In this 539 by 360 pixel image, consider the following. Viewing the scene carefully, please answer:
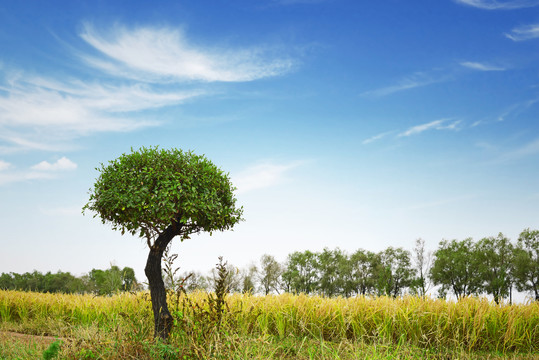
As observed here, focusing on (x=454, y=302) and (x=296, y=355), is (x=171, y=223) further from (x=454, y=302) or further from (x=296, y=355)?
(x=454, y=302)

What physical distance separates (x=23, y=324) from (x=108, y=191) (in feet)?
22.4

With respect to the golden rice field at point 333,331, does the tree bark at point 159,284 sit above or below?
above

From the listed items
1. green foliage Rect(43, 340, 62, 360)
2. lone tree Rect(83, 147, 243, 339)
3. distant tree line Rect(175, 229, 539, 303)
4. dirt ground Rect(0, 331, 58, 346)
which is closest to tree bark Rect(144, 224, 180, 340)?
lone tree Rect(83, 147, 243, 339)

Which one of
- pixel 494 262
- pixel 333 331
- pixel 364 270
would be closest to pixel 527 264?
pixel 494 262

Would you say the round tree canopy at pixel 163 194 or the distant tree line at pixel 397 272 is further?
the distant tree line at pixel 397 272

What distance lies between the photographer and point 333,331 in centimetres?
716

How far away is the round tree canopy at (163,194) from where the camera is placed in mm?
6621

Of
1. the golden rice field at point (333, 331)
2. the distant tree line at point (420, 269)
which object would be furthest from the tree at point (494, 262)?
the golden rice field at point (333, 331)


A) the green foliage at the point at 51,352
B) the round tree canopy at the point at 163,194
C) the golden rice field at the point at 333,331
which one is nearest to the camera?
the green foliage at the point at 51,352

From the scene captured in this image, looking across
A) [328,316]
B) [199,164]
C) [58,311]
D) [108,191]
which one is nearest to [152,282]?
[108,191]

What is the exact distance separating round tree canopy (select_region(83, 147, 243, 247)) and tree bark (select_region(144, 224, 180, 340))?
0.16 meters

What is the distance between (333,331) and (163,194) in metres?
4.08

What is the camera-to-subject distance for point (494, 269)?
42938 millimetres

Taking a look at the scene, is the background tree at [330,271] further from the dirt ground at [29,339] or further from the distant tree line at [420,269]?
the dirt ground at [29,339]
